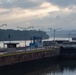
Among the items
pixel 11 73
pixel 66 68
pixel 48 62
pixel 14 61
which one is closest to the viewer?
pixel 11 73

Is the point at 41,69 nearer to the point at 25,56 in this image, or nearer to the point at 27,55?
the point at 25,56

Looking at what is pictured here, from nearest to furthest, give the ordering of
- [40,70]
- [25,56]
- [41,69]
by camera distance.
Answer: [40,70] < [41,69] < [25,56]

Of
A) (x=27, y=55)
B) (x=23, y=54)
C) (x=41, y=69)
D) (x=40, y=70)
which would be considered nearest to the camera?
(x=40, y=70)

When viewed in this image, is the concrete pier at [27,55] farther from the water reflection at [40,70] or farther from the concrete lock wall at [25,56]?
the water reflection at [40,70]

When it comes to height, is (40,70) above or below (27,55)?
below

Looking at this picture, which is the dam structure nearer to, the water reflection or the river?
the river

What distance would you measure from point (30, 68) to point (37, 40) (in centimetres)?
2607

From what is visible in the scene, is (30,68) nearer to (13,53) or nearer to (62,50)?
(13,53)

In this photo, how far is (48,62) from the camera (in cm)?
8069

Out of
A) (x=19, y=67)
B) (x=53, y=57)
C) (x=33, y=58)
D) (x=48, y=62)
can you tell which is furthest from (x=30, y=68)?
(x=53, y=57)

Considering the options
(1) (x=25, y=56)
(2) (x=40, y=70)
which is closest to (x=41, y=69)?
(2) (x=40, y=70)

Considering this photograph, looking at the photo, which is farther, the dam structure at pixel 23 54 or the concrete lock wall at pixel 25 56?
the dam structure at pixel 23 54

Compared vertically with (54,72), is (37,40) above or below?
above

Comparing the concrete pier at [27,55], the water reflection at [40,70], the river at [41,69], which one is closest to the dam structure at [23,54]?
the concrete pier at [27,55]
